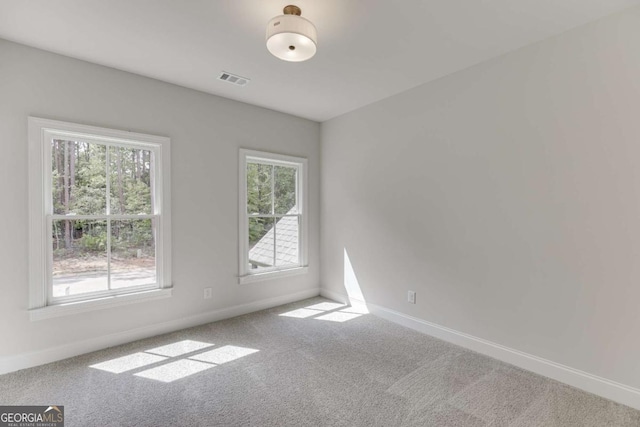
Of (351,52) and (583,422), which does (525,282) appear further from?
(351,52)

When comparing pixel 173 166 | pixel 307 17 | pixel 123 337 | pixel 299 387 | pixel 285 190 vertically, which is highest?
pixel 307 17

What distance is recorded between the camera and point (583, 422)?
1837mm

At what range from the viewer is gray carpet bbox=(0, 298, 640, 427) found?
74.0 inches

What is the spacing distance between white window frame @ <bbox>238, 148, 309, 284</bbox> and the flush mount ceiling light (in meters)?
1.87

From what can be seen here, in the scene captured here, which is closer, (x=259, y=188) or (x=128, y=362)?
(x=128, y=362)

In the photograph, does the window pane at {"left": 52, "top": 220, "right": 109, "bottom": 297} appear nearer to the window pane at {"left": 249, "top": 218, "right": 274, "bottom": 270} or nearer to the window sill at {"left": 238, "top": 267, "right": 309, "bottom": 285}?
the window sill at {"left": 238, "top": 267, "right": 309, "bottom": 285}

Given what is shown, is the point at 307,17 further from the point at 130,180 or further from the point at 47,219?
the point at 47,219

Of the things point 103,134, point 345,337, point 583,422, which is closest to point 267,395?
point 345,337

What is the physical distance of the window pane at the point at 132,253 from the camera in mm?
2902

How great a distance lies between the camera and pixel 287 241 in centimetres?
422

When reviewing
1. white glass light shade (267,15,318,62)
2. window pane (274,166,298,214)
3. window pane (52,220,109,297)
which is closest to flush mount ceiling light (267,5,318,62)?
white glass light shade (267,15,318,62)

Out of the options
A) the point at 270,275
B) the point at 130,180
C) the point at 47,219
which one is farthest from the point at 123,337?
the point at 270,275

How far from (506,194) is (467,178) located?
374 millimetres

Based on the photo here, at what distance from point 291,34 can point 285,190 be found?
2.53m
